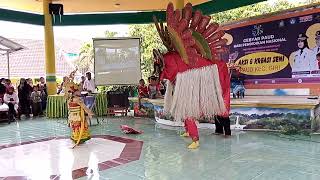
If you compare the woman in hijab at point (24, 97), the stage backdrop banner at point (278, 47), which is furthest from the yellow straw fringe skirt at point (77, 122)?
the woman in hijab at point (24, 97)

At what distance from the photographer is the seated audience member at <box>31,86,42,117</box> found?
8891mm

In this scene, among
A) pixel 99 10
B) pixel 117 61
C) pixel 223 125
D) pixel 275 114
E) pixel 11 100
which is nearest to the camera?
pixel 223 125

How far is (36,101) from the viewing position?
Result: 29.5ft

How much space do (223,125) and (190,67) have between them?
1.64 metres

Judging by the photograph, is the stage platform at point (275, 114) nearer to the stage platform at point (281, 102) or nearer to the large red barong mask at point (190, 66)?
the stage platform at point (281, 102)

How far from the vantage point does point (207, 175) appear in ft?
10.9

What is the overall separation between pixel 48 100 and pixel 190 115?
5555 millimetres

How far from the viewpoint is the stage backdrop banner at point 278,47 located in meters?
5.74

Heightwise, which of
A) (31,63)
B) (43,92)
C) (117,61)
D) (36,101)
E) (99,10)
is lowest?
(36,101)

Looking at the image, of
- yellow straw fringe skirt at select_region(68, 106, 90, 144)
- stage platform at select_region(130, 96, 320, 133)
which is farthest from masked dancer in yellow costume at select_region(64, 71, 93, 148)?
stage platform at select_region(130, 96, 320, 133)

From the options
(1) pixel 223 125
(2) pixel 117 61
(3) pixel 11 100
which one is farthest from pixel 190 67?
(3) pixel 11 100

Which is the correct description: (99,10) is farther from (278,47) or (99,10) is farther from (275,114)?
(275,114)

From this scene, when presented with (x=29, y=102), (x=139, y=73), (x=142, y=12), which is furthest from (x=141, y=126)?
(x=142, y=12)

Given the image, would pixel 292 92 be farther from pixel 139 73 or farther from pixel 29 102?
pixel 29 102
